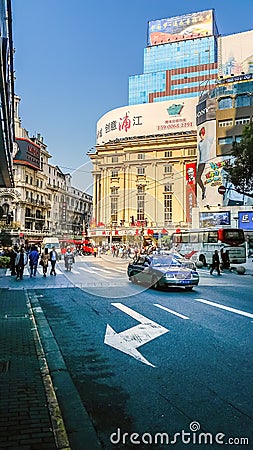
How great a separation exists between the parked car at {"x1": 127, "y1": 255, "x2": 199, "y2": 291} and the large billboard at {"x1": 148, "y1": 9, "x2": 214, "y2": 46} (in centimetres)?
9524

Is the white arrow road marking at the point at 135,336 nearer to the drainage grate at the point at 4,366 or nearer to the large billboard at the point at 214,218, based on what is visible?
the drainage grate at the point at 4,366

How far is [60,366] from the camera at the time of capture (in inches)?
249

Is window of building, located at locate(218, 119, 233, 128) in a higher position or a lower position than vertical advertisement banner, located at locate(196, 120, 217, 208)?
higher

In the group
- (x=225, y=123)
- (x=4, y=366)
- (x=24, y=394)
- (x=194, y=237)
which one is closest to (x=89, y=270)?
(x=194, y=237)

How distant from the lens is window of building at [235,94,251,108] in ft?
196

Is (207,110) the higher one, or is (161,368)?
(207,110)

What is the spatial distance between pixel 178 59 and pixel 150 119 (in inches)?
1115

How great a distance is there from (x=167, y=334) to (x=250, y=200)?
51.3 metres

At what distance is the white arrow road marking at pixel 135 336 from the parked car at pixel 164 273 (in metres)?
6.05

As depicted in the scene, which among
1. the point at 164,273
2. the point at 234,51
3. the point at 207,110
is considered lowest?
the point at 164,273

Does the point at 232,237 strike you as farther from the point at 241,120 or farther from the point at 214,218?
the point at 241,120

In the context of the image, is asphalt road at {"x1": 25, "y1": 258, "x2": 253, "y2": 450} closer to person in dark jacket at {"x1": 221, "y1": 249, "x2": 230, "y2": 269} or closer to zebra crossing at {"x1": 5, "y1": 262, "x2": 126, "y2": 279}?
zebra crossing at {"x1": 5, "y1": 262, "x2": 126, "y2": 279}

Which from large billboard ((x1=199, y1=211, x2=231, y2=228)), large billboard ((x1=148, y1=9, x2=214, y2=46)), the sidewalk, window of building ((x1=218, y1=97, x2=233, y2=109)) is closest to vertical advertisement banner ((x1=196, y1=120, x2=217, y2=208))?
large billboard ((x1=199, y1=211, x2=231, y2=228))

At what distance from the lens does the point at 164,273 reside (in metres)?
16.0
